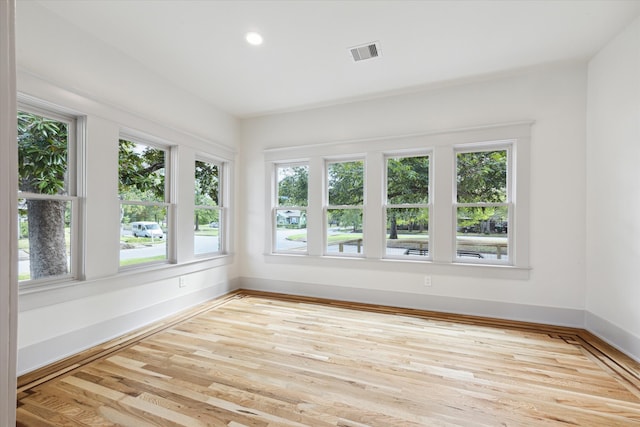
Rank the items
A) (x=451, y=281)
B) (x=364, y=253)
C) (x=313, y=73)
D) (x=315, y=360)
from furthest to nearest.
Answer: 1. (x=364, y=253)
2. (x=451, y=281)
3. (x=313, y=73)
4. (x=315, y=360)

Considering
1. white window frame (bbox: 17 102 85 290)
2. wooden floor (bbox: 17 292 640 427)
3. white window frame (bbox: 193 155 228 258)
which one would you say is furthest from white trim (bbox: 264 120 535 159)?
white window frame (bbox: 17 102 85 290)

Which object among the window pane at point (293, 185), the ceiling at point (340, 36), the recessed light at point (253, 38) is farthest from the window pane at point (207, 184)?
the recessed light at point (253, 38)

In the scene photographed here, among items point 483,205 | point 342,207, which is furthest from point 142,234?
point 483,205

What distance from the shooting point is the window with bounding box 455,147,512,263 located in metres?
3.60

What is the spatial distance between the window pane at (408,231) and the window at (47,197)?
3.48 metres

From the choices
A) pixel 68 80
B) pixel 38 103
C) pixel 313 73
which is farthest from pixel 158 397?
pixel 313 73

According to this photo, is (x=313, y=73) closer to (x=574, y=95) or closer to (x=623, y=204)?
(x=574, y=95)

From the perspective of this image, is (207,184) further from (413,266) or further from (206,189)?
(413,266)

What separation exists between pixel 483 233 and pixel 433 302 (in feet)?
3.46

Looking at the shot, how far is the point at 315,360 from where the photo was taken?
99.7 inches

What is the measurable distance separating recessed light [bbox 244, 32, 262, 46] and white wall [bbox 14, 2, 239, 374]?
4.39 ft

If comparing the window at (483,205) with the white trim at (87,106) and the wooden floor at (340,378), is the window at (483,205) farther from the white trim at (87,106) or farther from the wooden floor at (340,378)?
the white trim at (87,106)

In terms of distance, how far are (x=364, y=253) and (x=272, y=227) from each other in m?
1.52

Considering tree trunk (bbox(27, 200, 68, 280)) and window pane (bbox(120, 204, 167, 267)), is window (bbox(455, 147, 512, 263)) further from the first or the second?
tree trunk (bbox(27, 200, 68, 280))
